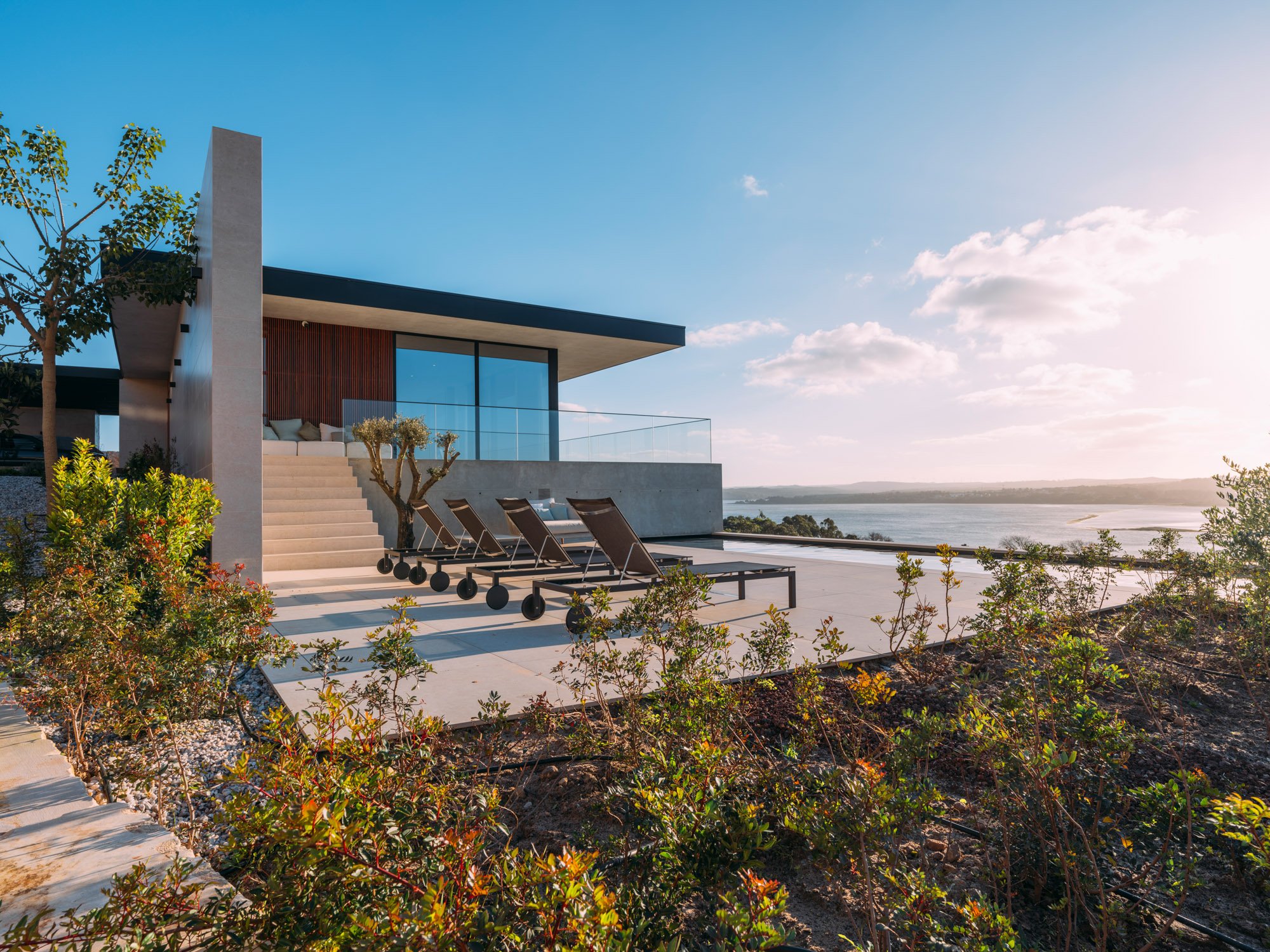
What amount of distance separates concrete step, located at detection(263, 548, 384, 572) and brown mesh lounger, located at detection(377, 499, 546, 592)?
1.13 meters

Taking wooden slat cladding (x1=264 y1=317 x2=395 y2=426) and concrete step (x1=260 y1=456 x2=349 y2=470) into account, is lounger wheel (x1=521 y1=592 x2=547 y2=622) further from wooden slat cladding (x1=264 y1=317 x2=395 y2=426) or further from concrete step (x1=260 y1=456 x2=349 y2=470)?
wooden slat cladding (x1=264 y1=317 x2=395 y2=426)

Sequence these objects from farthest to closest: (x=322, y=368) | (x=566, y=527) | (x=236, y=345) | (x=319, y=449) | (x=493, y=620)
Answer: (x=322, y=368) → (x=319, y=449) → (x=566, y=527) → (x=236, y=345) → (x=493, y=620)

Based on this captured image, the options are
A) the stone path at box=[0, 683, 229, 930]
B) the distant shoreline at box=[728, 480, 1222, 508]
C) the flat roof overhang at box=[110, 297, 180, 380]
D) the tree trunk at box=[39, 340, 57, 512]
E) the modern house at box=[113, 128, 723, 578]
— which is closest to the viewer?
the stone path at box=[0, 683, 229, 930]

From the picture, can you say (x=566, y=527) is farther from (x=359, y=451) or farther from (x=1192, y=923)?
(x=1192, y=923)

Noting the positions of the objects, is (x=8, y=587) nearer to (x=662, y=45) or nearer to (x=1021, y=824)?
(x=1021, y=824)

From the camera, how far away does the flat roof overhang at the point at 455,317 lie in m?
12.7

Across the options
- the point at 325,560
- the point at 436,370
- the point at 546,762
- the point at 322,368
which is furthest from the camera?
the point at 436,370

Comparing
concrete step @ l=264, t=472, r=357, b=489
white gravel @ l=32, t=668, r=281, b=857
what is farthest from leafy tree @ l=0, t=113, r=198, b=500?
white gravel @ l=32, t=668, r=281, b=857

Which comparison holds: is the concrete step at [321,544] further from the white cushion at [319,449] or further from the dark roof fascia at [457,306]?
the dark roof fascia at [457,306]

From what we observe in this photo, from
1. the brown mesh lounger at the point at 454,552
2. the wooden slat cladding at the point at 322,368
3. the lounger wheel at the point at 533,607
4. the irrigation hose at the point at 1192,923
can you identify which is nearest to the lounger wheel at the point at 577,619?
the lounger wheel at the point at 533,607

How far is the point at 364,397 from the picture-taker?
1485 centimetres

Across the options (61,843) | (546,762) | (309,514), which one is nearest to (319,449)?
(309,514)

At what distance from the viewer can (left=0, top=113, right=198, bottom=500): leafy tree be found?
8133mm

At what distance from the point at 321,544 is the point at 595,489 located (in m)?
6.17
